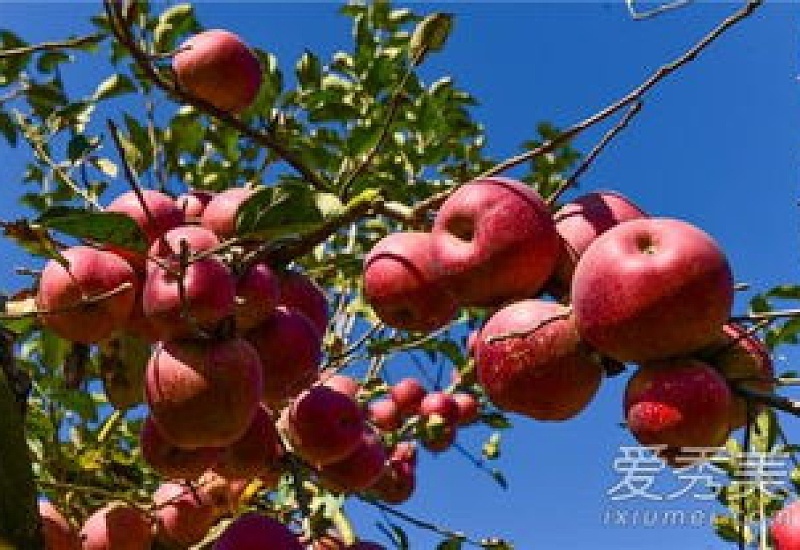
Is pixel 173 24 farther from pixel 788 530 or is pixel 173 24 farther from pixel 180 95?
pixel 788 530

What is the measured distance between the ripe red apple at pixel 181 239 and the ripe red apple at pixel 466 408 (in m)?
2.12

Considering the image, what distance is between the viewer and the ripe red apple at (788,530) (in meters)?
1.19

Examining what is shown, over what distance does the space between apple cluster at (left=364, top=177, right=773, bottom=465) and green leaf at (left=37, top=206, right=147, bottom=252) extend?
38 centimetres

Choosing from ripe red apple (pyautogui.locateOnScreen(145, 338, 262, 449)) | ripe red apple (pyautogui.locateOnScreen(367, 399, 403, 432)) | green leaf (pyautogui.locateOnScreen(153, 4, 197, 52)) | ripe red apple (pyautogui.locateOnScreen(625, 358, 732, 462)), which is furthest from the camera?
ripe red apple (pyautogui.locateOnScreen(367, 399, 403, 432))

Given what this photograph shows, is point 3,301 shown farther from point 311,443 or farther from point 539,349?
point 539,349

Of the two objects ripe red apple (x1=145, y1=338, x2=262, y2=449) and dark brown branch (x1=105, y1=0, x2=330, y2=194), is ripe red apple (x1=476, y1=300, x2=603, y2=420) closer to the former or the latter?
ripe red apple (x1=145, y1=338, x2=262, y2=449)

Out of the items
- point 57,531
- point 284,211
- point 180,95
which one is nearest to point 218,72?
point 180,95

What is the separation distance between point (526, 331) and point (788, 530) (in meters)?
0.44

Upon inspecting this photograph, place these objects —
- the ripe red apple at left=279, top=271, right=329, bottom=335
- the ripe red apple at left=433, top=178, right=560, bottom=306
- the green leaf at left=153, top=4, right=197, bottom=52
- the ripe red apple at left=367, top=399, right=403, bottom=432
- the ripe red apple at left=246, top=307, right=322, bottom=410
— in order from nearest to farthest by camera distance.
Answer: the ripe red apple at left=433, top=178, right=560, bottom=306
the ripe red apple at left=246, top=307, right=322, bottom=410
the ripe red apple at left=279, top=271, right=329, bottom=335
the green leaf at left=153, top=4, right=197, bottom=52
the ripe red apple at left=367, top=399, right=403, bottom=432

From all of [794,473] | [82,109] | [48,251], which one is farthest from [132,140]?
[794,473]

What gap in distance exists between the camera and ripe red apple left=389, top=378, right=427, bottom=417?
10.9 feet

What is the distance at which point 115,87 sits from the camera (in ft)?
7.72

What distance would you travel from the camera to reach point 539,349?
1088 millimetres

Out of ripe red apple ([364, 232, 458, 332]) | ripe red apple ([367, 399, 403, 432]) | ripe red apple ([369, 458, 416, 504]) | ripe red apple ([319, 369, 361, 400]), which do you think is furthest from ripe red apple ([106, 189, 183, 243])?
ripe red apple ([367, 399, 403, 432])
